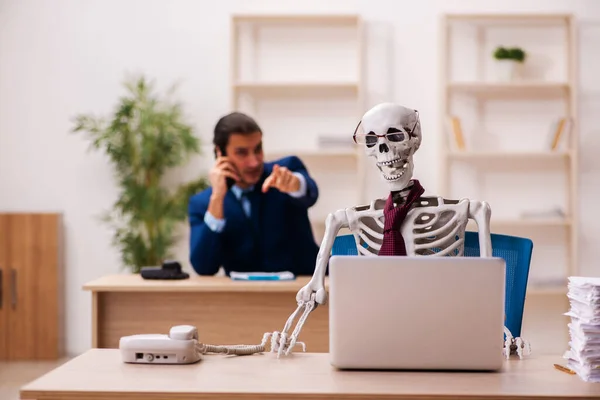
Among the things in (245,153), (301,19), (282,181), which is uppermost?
(301,19)

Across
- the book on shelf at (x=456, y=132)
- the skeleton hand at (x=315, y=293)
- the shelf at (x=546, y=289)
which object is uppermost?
the book on shelf at (x=456, y=132)

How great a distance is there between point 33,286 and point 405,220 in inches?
144

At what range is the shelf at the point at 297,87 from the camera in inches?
182

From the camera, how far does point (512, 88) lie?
4793mm

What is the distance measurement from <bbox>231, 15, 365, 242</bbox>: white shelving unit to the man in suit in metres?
1.54

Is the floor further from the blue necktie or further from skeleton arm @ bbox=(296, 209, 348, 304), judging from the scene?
skeleton arm @ bbox=(296, 209, 348, 304)

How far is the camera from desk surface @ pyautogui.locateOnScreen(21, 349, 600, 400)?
4.51ft

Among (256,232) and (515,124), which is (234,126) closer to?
(256,232)

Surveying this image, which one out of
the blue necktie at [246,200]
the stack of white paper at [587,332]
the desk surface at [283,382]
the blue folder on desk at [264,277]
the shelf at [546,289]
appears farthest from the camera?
the shelf at [546,289]

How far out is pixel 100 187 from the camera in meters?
5.02

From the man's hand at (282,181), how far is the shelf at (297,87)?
1.64 m

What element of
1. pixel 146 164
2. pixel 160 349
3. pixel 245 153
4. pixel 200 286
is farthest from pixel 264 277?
pixel 146 164

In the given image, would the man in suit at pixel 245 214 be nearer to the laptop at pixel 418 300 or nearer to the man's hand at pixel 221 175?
the man's hand at pixel 221 175

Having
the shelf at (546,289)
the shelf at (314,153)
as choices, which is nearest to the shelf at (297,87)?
the shelf at (314,153)
